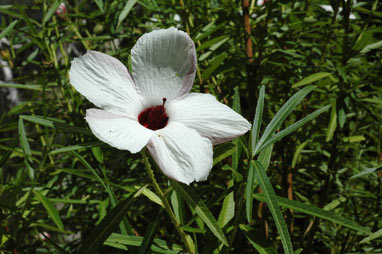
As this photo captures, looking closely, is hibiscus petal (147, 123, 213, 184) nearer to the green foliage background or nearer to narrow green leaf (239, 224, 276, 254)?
the green foliage background

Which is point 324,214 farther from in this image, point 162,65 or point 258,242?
point 162,65

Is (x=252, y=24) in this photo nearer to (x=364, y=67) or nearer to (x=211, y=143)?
(x=364, y=67)

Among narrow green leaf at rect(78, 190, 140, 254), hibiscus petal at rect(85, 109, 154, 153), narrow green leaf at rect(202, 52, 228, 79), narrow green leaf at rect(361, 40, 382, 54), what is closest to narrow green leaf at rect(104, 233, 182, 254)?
narrow green leaf at rect(78, 190, 140, 254)

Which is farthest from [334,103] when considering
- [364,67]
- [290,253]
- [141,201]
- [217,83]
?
[141,201]

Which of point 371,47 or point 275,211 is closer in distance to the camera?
point 275,211

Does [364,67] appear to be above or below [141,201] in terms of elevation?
above

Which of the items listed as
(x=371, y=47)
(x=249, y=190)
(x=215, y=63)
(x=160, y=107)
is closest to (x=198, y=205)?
(x=249, y=190)
